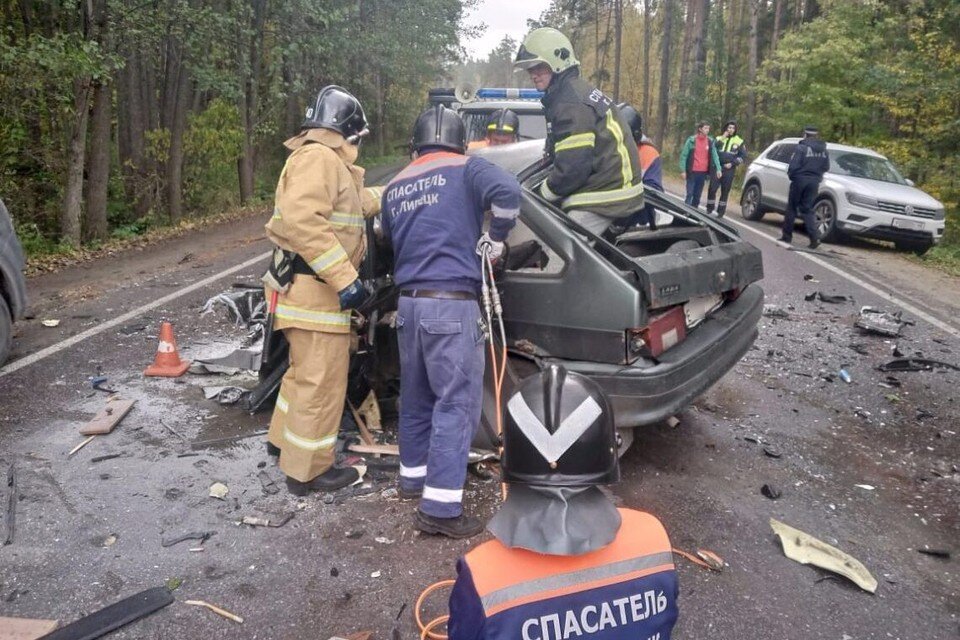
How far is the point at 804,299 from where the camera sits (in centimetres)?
828

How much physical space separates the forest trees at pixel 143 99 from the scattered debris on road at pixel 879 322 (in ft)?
30.5

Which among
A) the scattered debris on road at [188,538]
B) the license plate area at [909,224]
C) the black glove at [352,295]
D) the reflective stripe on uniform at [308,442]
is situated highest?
the black glove at [352,295]

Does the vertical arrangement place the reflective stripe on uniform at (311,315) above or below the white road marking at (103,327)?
above

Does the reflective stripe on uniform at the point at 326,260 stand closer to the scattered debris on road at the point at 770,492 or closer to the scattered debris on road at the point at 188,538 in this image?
the scattered debris on road at the point at 188,538

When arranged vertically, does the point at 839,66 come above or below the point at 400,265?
above

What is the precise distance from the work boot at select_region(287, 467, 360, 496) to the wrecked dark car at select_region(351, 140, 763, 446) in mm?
655

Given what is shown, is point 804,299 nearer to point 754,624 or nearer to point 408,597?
point 754,624

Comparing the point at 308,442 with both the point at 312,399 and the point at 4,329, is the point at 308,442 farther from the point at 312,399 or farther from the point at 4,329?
the point at 4,329

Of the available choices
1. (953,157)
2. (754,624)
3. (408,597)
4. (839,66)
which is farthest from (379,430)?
(839,66)

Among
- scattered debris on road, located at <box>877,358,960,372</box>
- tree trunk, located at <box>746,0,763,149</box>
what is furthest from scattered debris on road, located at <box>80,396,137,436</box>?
tree trunk, located at <box>746,0,763,149</box>

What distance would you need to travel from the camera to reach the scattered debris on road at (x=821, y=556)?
317cm

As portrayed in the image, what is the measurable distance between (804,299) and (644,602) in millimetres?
7415

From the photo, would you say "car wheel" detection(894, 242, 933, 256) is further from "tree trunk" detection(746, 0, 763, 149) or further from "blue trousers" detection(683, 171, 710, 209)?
"tree trunk" detection(746, 0, 763, 149)

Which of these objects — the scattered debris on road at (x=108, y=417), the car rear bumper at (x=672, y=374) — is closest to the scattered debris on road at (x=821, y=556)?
the car rear bumper at (x=672, y=374)
